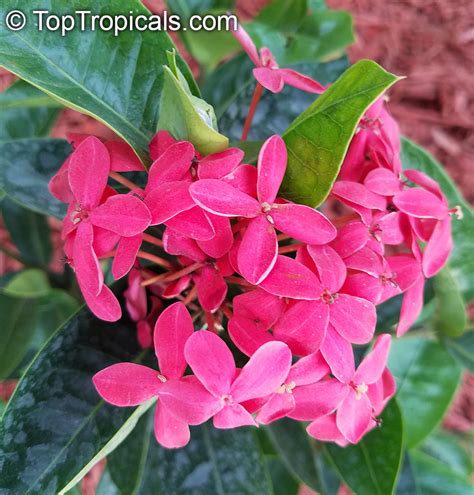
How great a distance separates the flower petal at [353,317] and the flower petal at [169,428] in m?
0.15

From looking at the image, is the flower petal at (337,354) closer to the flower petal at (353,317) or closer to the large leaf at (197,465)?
the flower petal at (353,317)

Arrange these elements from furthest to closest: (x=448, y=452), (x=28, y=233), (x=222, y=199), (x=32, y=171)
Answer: (x=448, y=452) < (x=28, y=233) < (x=32, y=171) < (x=222, y=199)

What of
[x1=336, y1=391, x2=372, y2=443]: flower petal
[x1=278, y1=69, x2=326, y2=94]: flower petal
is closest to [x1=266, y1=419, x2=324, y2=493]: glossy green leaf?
[x1=336, y1=391, x2=372, y2=443]: flower petal

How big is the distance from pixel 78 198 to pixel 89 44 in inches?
6.5

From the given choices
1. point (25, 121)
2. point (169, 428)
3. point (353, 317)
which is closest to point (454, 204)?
point (353, 317)

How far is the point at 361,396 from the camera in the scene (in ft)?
1.84

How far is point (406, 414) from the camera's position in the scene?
3.11 feet

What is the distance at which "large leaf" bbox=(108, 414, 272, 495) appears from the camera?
2.22 ft

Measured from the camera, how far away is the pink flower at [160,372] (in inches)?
19.9

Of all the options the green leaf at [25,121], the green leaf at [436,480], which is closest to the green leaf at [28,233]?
the green leaf at [25,121]

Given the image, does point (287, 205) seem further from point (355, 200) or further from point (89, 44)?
point (89, 44)

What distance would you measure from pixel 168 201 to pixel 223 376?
0.14m

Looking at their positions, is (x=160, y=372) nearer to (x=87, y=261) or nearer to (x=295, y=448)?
(x=87, y=261)

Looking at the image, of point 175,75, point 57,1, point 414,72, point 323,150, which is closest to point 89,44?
point 57,1
